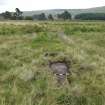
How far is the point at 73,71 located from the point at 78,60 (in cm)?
209

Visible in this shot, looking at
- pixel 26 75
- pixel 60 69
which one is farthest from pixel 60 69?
pixel 26 75

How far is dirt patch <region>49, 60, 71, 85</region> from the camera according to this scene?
10.4m

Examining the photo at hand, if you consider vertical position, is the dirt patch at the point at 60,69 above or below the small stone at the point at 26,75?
below

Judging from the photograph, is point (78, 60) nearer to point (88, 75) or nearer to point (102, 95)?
point (88, 75)

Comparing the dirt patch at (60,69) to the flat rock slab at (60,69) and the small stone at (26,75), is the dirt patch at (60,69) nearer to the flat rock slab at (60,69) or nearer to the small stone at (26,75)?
the flat rock slab at (60,69)

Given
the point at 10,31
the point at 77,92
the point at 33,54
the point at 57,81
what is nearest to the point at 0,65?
the point at 33,54

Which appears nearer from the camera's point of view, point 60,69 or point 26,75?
point 26,75

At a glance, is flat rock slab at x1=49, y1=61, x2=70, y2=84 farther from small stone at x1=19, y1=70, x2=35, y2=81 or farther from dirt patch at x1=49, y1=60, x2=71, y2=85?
small stone at x1=19, y1=70, x2=35, y2=81

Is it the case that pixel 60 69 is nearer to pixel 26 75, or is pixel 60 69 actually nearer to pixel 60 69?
pixel 60 69

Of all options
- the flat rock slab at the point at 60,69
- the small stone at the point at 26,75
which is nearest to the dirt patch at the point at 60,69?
the flat rock slab at the point at 60,69

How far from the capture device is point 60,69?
11.6 meters

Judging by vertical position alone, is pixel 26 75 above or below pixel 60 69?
above

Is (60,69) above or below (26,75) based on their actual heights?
below

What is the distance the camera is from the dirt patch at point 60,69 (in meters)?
10.4
